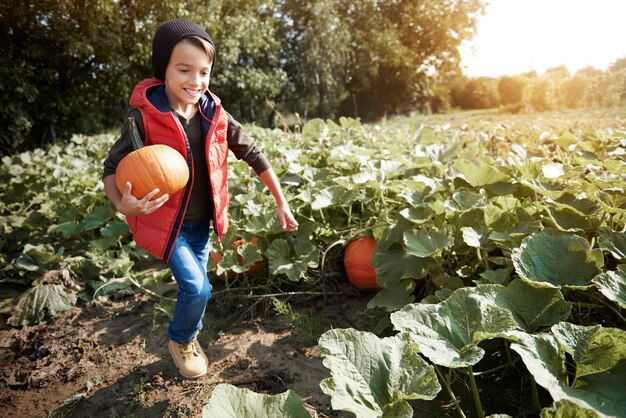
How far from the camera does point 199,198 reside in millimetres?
1799

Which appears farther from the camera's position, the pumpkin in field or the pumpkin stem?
the pumpkin in field

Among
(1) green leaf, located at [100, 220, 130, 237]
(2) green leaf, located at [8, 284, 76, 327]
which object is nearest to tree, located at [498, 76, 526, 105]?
(1) green leaf, located at [100, 220, 130, 237]

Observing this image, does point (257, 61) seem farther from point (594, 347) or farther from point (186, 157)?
point (594, 347)

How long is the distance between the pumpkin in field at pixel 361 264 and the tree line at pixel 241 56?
1787 millimetres

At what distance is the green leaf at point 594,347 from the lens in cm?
94

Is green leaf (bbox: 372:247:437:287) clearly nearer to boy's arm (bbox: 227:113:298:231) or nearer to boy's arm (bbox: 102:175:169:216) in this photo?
boy's arm (bbox: 227:113:298:231)

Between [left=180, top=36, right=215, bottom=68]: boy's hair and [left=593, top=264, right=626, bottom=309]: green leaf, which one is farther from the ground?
[left=180, top=36, right=215, bottom=68]: boy's hair

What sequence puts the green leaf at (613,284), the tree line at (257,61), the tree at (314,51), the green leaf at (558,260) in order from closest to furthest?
the green leaf at (613,284) → the green leaf at (558,260) → the tree line at (257,61) → the tree at (314,51)

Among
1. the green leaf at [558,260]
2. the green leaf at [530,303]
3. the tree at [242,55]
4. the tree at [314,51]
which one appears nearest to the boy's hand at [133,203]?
the green leaf at [530,303]

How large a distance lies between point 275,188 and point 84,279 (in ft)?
4.95

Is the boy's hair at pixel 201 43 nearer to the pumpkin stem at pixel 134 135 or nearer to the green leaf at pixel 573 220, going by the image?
the pumpkin stem at pixel 134 135

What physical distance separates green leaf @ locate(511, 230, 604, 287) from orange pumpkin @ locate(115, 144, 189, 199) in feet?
3.90

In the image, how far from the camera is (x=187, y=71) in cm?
154

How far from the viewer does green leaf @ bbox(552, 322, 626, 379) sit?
0.94 meters
